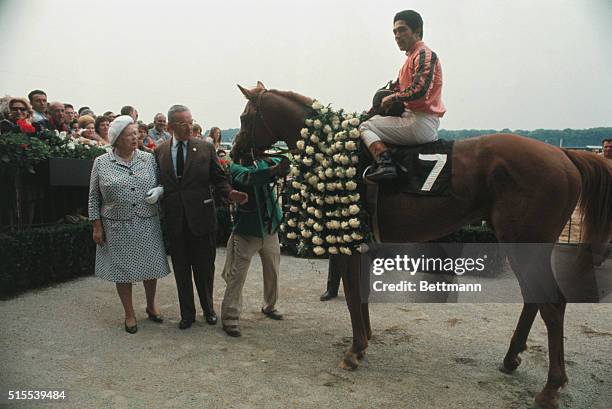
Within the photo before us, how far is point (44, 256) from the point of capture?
539 centimetres

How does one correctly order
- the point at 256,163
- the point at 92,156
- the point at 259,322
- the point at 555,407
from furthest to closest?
the point at 92,156, the point at 259,322, the point at 256,163, the point at 555,407

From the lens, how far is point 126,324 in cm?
427

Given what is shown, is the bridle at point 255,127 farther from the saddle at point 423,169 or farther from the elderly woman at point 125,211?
the elderly woman at point 125,211

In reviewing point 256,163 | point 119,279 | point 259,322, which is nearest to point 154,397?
point 119,279

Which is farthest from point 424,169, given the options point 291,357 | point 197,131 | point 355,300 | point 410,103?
point 197,131

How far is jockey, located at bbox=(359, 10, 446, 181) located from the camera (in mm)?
3309

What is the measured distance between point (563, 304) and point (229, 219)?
18.5 feet

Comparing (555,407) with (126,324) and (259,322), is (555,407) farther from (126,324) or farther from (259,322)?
(126,324)

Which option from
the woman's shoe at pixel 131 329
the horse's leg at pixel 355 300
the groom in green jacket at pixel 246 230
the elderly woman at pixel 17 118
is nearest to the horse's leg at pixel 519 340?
the horse's leg at pixel 355 300

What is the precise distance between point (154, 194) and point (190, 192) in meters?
0.31

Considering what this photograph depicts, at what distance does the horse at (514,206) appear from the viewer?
3.12 metres

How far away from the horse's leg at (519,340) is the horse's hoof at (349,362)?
1.13 m

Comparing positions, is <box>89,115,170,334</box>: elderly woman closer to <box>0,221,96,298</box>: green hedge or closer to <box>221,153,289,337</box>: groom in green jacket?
<box>221,153,289,337</box>: groom in green jacket

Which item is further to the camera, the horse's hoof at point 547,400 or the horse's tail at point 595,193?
the horse's tail at point 595,193
